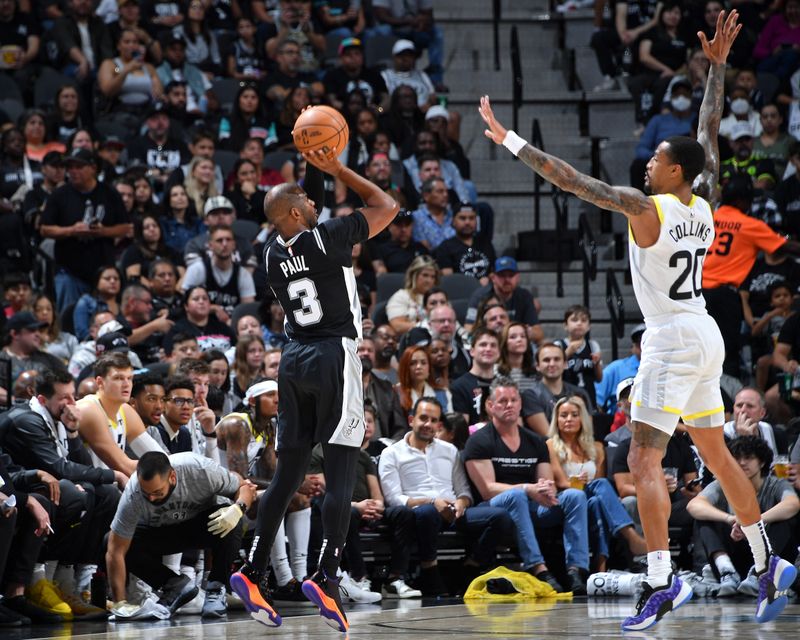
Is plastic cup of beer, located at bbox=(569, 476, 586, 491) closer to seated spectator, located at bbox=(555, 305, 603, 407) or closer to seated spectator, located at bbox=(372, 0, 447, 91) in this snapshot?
seated spectator, located at bbox=(555, 305, 603, 407)

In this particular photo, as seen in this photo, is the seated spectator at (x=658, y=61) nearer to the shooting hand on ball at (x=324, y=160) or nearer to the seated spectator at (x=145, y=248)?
the seated spectator at (x=145, y=248)

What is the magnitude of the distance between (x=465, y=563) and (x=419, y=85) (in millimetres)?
8404

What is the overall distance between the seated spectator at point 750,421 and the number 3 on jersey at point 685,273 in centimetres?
391

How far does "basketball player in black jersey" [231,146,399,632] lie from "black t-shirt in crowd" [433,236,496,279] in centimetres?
722

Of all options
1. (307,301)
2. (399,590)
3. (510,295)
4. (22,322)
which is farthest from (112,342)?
(307,301)

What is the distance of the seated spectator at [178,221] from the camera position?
44.1 feet

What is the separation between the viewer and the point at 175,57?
53.9 ft

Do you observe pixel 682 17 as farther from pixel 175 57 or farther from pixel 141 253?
pixel 141 253

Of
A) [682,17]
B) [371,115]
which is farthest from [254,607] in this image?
[682,17]

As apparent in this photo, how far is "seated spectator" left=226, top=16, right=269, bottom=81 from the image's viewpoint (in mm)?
17172

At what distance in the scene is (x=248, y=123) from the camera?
51.8 feet

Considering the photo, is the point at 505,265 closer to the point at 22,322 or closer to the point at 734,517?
the point at 734,517

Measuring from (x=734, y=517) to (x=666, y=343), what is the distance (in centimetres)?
310

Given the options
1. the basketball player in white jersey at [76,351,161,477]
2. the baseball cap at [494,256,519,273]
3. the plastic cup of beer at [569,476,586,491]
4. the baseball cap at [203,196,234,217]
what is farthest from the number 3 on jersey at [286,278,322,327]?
the baseball cap at [203,196,234,217]
